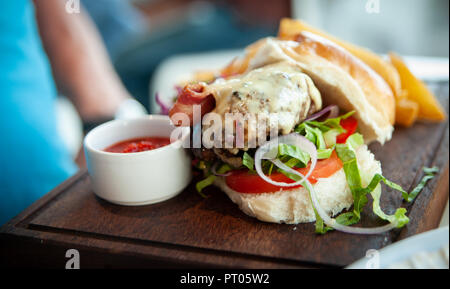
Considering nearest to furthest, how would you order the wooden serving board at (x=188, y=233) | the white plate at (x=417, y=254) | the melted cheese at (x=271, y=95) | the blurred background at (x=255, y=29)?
the white plate at (x=417, y=254), the wooden serving board at (x=188, y=233), the melted cheese at (x=271, y=95), the blurred background at (x=255, y=29)

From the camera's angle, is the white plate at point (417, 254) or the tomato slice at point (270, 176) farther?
the tomato slice at point (270, 176)

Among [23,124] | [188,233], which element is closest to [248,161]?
[188,233]

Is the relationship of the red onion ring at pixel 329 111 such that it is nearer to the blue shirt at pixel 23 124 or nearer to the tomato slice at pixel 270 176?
the tomato slice at pixel 270 176

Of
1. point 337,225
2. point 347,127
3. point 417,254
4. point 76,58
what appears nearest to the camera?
point 417,254

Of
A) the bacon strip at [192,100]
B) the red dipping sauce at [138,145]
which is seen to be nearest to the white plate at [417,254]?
the bacon strip at [192,100]

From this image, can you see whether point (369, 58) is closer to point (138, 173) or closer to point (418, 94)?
point (418, 94)

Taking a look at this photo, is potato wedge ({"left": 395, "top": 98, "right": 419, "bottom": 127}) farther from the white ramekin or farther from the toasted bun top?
the white ramekin

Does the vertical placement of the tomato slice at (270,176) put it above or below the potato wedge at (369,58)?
below
